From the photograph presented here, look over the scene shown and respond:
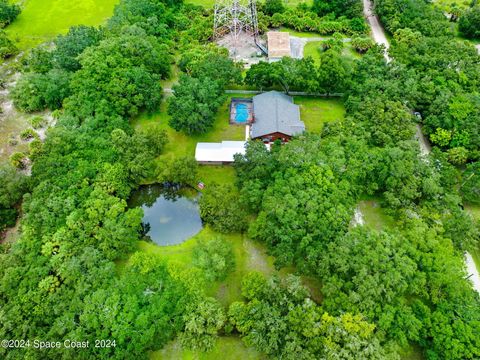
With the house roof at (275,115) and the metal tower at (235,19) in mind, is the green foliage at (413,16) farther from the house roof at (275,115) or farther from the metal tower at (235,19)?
the house roof at (275,115)

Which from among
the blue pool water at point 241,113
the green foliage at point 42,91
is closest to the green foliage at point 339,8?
the blue pool water at point 241,113

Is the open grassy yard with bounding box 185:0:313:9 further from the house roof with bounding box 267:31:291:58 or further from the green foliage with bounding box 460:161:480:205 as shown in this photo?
the green foliage with bounding box 460:161:480:205

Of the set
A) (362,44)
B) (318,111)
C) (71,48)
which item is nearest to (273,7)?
(362,44)

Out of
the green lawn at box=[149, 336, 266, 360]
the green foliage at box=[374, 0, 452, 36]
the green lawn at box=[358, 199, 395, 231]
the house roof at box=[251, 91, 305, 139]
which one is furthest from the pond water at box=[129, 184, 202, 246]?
the green foliage at box=[374, 0, 452, 36]

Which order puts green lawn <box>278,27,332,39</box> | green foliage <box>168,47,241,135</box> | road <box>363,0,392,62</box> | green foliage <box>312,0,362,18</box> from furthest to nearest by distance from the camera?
green foliage <box>312,0,362,18</box> → green lawn <box>278,27,332,39</box> → road <box>363,0,392,62</box> → green foliage <box>168,47,241,135</box>

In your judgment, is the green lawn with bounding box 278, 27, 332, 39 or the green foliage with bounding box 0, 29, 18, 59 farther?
the green lawn with bounding box 278, 27, 332, 39

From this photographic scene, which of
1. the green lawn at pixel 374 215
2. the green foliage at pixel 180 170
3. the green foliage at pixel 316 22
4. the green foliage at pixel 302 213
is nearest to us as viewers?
the green foliage at pixel 302 213

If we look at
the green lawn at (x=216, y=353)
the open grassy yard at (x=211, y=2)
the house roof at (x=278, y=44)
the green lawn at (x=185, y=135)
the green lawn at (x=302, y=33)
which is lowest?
the green lawn at (x=216, y=353)
